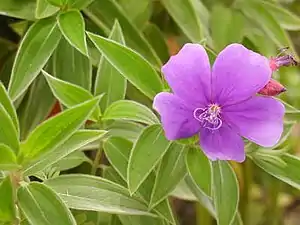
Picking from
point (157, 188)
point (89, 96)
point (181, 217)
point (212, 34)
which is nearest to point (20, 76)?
point (89, 96)

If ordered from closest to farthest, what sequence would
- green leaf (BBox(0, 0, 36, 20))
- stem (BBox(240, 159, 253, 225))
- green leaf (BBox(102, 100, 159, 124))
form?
1. green leaf (BBox(102, 100, 159, 124))
2. green leaf (BBox(0, 0, 36, 20))
3. stem (BBox(240, 159, 253, 225))

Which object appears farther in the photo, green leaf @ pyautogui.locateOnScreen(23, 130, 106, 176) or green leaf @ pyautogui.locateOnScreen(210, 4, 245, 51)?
green leaf @ pyautogui.locateOnScreen(210, 4, 245, 51)

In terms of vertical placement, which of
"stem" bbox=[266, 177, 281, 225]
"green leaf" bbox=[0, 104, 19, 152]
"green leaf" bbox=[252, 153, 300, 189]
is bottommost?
"stem" bbox=[266, 177, 281, 225]

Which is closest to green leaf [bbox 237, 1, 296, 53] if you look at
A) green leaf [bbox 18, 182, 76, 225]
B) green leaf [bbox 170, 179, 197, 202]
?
green leaf [bbox 170, 179, 197, 202]

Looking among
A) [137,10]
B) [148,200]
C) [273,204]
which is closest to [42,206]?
[148,200]

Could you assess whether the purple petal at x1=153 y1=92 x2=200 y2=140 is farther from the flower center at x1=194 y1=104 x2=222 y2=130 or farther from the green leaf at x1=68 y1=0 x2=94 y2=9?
the green leaf at x1=68 y1=0 x2=94 y2=9

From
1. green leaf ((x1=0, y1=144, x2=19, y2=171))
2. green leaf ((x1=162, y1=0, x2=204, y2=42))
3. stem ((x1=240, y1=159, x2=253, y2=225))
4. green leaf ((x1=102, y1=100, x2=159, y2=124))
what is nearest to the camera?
green leaf ((x1=0, y1=144, x2=19, y2=171))

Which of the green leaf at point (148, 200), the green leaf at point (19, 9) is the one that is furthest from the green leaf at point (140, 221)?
the green leaf at point (19, 9)
